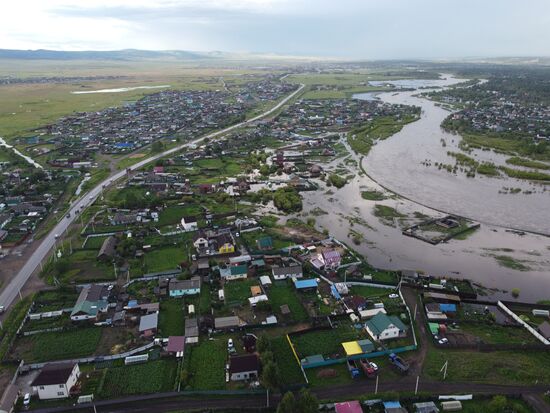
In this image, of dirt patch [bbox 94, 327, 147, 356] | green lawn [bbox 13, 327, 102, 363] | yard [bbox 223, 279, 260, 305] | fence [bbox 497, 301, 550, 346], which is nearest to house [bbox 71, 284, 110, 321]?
green lawn [bbox 13, 327, 102, 363]

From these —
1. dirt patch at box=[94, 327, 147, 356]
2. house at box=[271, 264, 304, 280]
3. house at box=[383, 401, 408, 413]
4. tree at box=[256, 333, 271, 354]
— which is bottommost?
dirt patch at box=[94, 327, 147, 356]

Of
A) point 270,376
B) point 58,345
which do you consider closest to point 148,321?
point 58,345

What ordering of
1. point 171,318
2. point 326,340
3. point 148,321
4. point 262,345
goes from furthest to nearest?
point 171,318 → point 148,321 → point 326,340 → point 262,345

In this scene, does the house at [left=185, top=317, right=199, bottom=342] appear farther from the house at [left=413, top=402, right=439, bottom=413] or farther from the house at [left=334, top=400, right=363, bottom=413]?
the house at [left=413, top=402, right=439, bottom=413]

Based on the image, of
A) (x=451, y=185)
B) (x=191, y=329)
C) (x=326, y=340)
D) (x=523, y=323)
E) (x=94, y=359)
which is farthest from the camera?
(x=451, y=185)

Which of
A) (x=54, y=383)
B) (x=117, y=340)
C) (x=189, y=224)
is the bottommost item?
(x=117, y=340)

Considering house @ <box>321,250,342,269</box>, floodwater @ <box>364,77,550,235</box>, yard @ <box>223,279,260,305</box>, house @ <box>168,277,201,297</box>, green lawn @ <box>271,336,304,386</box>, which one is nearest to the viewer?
green lawn @ <box>271,336,304,386</box>

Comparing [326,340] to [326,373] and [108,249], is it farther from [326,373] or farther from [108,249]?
[108,249]

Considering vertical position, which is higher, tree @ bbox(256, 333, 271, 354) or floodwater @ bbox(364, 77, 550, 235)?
tree @ bbox(256, 333, 271, 354)
